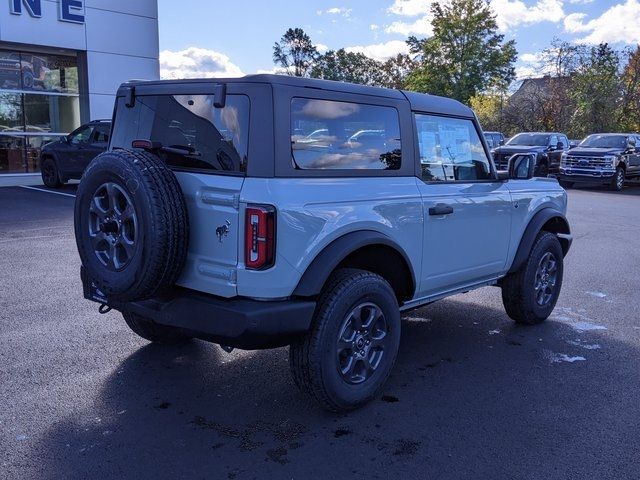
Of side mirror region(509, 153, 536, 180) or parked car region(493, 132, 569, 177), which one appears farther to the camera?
parked car region(493, 132, 569, 177)

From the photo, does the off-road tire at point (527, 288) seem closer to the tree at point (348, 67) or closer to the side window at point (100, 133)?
the side window at point (100, 133)

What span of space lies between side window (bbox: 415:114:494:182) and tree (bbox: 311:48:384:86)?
65.7 meters

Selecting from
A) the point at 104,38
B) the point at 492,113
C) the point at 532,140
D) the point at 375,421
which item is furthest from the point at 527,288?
the point at 492,113

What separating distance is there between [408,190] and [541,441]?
1692 millimetres

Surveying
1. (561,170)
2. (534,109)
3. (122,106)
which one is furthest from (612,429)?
(534,109)

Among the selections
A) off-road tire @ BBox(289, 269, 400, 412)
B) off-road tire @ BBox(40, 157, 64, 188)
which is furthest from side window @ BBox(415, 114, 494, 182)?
off-road tire @ BBox(40, 157, 64, 188)

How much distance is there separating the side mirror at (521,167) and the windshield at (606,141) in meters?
17.4

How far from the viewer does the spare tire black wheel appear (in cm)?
319

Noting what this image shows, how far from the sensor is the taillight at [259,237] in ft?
10.3

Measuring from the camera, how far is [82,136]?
48.2ft

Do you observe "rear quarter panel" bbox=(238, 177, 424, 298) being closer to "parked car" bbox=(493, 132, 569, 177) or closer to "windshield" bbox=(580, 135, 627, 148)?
"parked car" bbox=(493, 132, 569, 177)

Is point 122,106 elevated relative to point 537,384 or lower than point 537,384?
elevated

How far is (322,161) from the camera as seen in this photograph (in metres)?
3.55

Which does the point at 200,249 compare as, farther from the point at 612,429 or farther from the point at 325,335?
the point at 612,429
